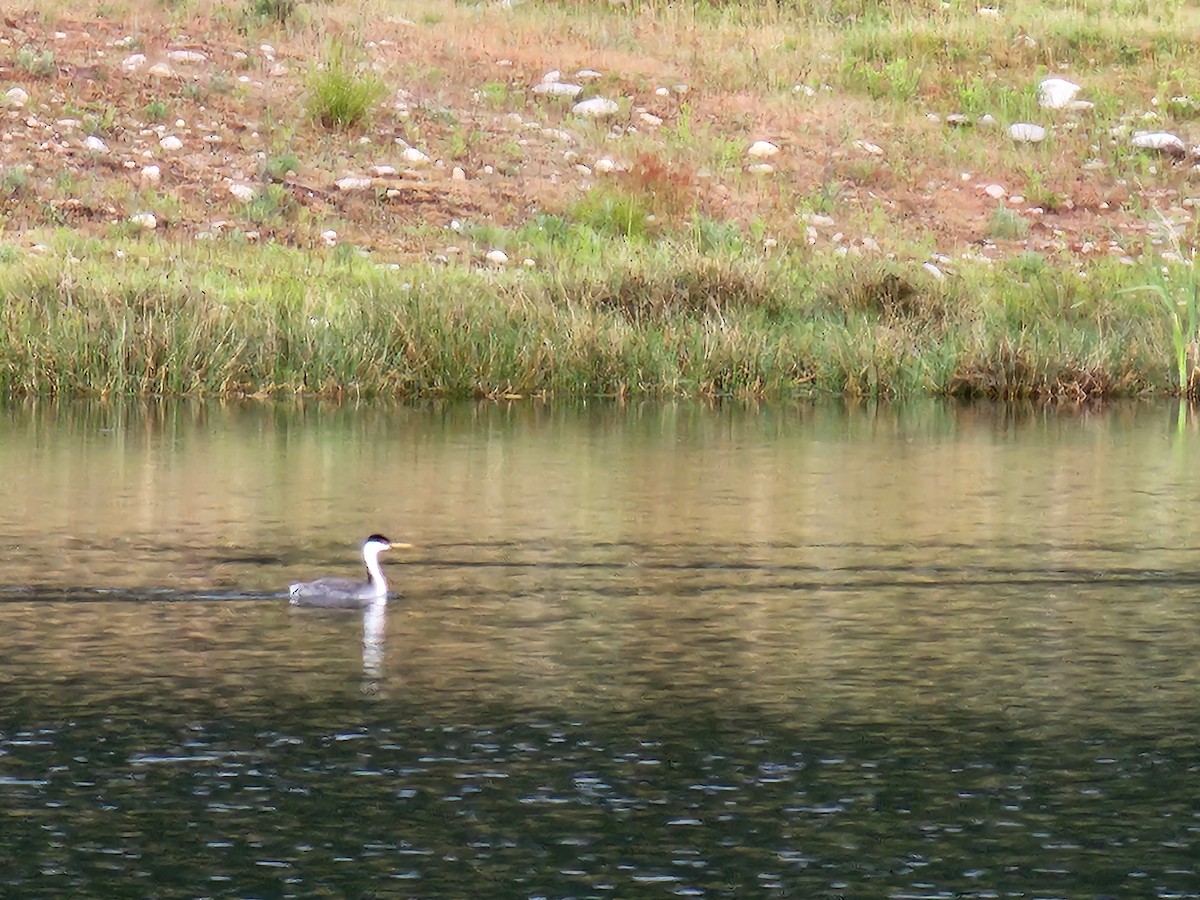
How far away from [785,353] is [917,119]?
14.4 m

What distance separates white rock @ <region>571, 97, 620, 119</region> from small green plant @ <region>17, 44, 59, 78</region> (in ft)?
27.1

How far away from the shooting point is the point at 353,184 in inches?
1511

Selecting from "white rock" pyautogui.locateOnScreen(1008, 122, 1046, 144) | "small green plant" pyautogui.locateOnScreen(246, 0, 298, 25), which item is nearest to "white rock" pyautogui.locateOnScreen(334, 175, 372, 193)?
"small green plant" pyautogui.locateOnScreen(246, 0, 298, 25)

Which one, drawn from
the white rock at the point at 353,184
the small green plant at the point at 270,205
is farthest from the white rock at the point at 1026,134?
the small green plant at the point at 270,205

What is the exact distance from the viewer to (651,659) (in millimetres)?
14438

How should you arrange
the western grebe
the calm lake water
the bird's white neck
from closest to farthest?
the calm lake water
the western grebe
the bird's white neck

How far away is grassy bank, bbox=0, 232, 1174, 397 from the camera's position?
94.5ft

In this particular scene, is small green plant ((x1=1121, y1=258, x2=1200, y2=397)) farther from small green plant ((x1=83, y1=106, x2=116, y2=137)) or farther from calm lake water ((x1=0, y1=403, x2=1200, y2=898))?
small green plant ((x1=83, y1=106, x2=116, y2=137))

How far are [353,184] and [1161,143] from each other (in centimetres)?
1371

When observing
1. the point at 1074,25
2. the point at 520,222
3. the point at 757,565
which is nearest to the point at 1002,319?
the point at 520,222

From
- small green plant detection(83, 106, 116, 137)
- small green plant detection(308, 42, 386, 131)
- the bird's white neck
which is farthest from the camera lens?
small green plant detection(308, 42, 386, 131)

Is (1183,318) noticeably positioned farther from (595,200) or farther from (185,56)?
(185,56)

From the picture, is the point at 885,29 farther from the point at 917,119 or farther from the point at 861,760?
the point at 861,760

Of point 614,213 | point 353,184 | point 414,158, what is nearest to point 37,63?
point 353,184
